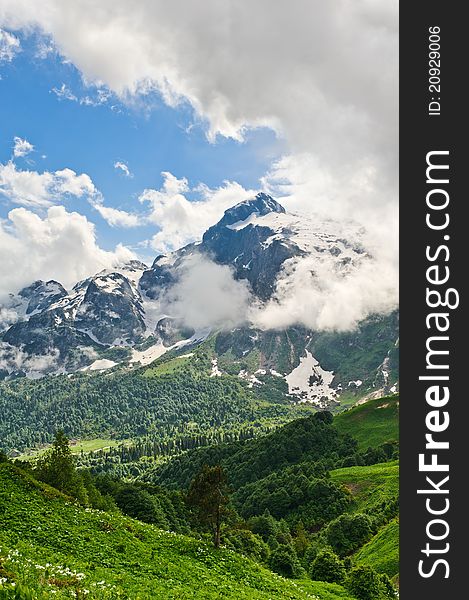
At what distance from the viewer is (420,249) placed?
1605 centimetres

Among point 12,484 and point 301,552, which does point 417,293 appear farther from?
point 301,552

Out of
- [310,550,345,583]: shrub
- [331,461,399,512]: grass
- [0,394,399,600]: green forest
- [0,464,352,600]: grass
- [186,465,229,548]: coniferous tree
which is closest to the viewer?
[0,394,399,600]: green forest

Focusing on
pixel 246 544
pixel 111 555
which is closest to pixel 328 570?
pixel 246 544

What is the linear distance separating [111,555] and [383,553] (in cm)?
5574

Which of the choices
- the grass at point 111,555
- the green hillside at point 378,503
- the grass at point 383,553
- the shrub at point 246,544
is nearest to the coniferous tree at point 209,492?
the grass at point 111,555

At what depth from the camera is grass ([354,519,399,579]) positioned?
6362 centimetres

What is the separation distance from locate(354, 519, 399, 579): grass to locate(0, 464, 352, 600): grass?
969 inches

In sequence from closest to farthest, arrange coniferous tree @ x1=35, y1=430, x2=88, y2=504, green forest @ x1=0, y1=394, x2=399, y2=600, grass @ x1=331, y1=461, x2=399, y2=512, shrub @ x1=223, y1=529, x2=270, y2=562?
green forest @ x1=0, y1=394, x2=399, y2=600 < coniferous tree @ x1=35, y1=430, x2=88, y2=504 < shrub @ x1=223, y1=529, x2=270, y2=562 < grass @ x1=331, y1=461, x2=399, y2=512

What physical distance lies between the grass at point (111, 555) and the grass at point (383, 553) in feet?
80.8

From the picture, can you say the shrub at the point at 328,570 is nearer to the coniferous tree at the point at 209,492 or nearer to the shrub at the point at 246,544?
the shrub at the point at 246,544

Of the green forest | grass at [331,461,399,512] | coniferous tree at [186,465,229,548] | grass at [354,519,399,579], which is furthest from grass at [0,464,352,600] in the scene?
grass at [331,461,399,512]

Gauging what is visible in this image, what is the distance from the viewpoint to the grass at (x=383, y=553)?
63625mm

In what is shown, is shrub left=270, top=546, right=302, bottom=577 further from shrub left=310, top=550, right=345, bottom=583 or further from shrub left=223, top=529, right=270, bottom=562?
shrub left=223, top=529, right=270, bottom=562

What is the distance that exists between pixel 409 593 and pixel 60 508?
34.1 metres
